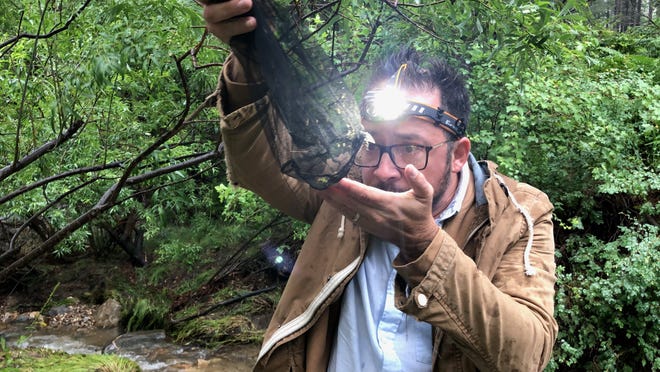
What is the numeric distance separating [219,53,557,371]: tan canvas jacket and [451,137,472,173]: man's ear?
0.25 feet

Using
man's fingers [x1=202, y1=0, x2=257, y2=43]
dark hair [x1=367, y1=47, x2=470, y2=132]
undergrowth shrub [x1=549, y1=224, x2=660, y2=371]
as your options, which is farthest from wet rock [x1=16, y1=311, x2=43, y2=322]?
man's fingers [x1=202, y1=0, x2=257, y2=43]

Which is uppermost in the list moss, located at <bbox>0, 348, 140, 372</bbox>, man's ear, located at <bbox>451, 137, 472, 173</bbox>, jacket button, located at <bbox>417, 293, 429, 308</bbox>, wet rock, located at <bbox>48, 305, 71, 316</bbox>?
man's ear, located at <bbox>451, 137, 472, 173</bbox>

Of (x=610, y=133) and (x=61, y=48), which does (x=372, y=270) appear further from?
(x=610, y=133)

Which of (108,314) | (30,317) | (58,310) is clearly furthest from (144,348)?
(30,317)

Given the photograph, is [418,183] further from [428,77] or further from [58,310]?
[58,310]

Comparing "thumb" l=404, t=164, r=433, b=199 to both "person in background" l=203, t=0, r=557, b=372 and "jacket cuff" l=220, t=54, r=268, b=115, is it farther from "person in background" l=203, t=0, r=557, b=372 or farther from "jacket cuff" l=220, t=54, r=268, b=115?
"jacket cuff" l=220, t=54, r=268, b=115

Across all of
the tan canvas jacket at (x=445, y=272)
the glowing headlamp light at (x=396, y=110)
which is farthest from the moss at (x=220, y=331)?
the glowing headlamp light at (x=396, y=110)

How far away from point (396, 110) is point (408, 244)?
44 centimetres

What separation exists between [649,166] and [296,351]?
4.54 meters

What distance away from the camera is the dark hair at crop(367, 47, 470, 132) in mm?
1541

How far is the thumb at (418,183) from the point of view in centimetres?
110

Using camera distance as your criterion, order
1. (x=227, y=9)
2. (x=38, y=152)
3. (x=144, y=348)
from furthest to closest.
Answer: (x=144, y=348) < (x=38, y=152) < (x=227, y=9)

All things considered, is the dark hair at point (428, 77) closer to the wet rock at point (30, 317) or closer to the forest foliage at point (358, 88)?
the forest foliage at point (358, 88)

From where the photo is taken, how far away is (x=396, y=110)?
1.44m
